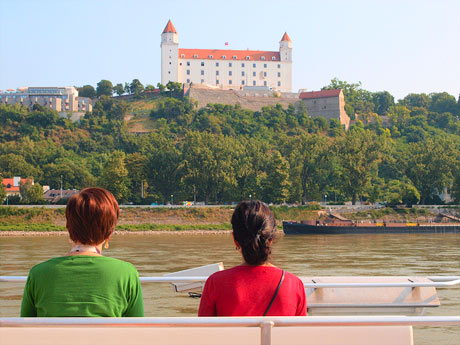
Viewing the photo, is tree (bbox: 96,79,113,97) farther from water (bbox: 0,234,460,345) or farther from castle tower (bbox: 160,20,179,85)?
water (bbox: 0,234,460,345)

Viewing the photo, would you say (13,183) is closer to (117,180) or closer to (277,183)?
(117,180)

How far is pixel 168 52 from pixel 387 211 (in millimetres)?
58751

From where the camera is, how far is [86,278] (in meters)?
2.59

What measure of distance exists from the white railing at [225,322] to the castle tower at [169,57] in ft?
339

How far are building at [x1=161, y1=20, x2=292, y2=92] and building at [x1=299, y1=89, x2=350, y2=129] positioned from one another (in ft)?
29.9

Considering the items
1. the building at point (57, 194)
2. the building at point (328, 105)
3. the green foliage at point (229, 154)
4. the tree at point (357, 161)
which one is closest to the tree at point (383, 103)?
the green foliage at point (229, 154)

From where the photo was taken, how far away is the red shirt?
268 cm

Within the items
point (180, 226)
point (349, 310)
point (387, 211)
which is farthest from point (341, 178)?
point (349, 310)

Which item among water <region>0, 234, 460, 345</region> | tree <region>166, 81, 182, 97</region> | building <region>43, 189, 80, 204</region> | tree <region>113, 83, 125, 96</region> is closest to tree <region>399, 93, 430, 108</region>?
tree <region>166, 81, 182, 97</region>

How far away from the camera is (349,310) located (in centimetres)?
423

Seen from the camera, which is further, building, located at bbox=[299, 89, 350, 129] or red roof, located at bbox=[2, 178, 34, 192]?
building, located at bbox=[299, 89, 350, 129]

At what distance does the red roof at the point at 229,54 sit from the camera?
105m

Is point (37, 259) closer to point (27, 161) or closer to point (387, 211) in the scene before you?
point (387, 211)

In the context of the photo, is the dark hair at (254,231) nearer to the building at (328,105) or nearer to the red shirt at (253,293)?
the red shirt at (253,293)
